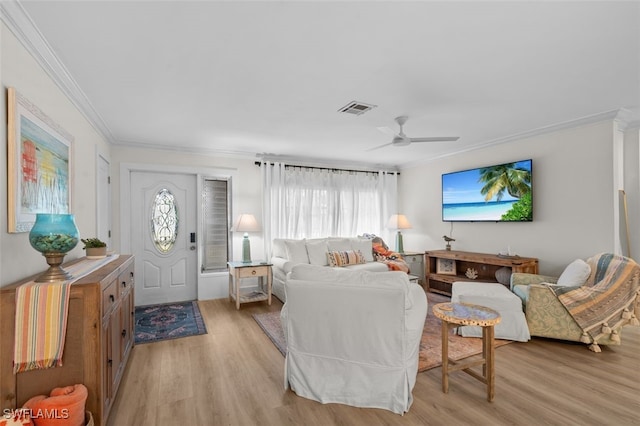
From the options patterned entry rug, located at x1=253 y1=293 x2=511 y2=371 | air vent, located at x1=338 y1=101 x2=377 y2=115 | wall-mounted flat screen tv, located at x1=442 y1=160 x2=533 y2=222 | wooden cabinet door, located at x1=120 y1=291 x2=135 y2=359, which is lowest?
patterned entry rug, located at x1=253 y1=293 x2=511 y2=371

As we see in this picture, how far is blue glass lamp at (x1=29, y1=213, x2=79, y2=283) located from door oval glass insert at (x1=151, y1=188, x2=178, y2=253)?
3.30 metres

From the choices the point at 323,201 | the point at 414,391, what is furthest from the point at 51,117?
the point at 323,201

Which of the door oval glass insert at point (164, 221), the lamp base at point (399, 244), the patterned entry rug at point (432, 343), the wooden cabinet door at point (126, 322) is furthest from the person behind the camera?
the lamp base at point (399, 244)

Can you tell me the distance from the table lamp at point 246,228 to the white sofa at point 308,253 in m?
0.45

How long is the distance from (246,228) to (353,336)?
312 cm

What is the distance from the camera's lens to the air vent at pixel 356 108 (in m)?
3.26

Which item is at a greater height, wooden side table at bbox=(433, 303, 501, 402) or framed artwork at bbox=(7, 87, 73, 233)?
framed artwork at bbox=(7, 87, 73, 233)

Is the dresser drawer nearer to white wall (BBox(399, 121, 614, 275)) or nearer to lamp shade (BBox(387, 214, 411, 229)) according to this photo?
lamp shade (BBox(387, 214, 411, 229))

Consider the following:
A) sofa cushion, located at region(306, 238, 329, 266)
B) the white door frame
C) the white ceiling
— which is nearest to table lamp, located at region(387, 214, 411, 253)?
sofa cushion, located at region(306, 238, 329, 266)

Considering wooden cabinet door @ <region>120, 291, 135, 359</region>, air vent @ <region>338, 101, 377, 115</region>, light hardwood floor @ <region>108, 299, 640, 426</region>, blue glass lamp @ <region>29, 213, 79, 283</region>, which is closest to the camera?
blue glass lamp @ <region>29, 213, 79, 283</region>

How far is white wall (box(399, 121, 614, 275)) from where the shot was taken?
3.76 metres

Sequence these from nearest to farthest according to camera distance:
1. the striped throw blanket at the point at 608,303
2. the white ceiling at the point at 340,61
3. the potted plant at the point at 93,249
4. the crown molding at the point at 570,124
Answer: the white ceiling at the point at 340,61
the potted plant at the point at 93,249
the striped throw blanket at the point at 608,303
the crown molding at the point at 570,124

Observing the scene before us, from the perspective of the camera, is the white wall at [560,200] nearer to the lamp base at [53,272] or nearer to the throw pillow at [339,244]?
the throw pillow at [339,244]

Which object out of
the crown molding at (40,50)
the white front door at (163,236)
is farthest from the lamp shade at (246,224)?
the crown molding at (40,50)
